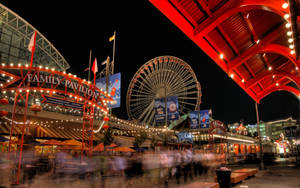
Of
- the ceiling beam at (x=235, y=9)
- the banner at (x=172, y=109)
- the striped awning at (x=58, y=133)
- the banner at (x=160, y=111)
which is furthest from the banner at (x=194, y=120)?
the ceiling beam at (x=235, y=9)

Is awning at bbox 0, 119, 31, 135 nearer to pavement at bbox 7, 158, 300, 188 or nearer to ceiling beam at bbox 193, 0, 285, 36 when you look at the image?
pavement at bbox 7, 158, 300, 188

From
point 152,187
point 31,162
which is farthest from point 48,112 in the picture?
point 152,187

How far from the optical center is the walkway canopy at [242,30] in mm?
5809

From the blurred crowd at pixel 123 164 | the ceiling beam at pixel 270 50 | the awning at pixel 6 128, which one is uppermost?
the ceiling beam at pixel 270 50

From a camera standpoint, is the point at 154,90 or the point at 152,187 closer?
the point at 152,187

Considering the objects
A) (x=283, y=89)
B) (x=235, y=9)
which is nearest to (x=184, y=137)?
(x=283, y=89)

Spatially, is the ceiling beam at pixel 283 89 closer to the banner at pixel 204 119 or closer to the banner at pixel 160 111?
the banner at pixel 160 111

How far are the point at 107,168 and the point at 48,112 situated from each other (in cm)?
1489

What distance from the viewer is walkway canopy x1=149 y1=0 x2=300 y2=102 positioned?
581 centimetres

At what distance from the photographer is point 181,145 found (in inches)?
913

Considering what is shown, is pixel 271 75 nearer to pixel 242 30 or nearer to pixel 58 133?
pixel 242 30

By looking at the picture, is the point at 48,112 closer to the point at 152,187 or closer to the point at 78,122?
the point at 78,122

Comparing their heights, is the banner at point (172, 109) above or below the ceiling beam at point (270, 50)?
below

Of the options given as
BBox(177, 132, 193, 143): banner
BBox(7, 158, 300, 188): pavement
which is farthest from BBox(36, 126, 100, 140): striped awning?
BBox(7, 158, 300, 188): pavement
